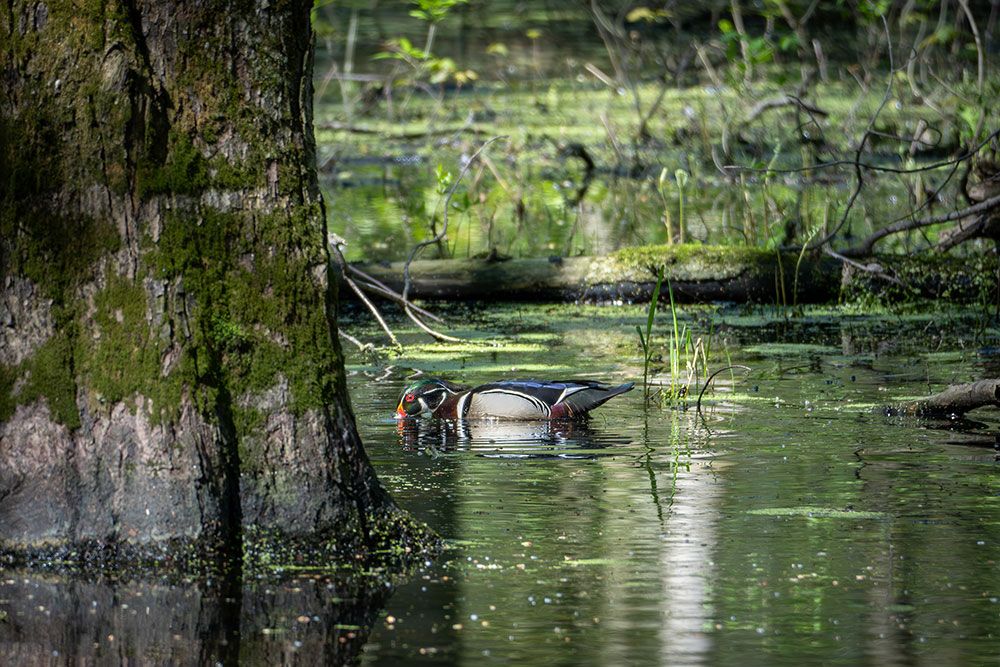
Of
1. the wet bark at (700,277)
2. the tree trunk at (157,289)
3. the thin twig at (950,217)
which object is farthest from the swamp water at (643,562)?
the wet bark at (700,277)

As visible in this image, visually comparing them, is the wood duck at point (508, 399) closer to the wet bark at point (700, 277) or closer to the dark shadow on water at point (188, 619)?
the dark shadow on water at point (188, 619)

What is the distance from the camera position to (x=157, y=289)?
512cm

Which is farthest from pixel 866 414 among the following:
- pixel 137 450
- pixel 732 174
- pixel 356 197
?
pixel 356 197

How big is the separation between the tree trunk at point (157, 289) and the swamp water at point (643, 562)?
0.22m

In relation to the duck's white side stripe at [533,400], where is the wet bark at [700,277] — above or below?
above

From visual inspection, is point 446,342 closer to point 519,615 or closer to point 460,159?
point 519,615

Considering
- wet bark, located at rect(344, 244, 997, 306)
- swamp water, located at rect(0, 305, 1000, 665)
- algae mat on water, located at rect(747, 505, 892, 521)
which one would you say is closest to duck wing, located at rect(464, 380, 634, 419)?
swamp water, located at rect(0, 305, 1000, 665)

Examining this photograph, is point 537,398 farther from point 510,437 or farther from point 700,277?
point 700,277

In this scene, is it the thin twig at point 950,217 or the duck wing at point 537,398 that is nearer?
the duck wing at point 537,398

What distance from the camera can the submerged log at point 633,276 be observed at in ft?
40.0

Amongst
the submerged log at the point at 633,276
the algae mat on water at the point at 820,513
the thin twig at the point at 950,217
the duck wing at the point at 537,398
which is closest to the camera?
the algae mat on water at the point at 820,513

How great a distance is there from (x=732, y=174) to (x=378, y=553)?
14011 mm

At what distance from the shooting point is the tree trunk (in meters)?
5.12

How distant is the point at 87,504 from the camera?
204 inches
